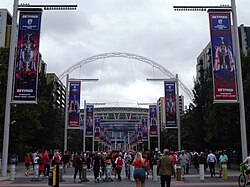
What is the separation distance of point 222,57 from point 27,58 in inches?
468

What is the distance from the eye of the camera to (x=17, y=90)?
23.2 meters

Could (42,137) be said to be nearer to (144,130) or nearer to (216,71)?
(144,130)

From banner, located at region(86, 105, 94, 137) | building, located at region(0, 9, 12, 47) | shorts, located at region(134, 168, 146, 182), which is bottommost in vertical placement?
shorts, located at region(134, 168, 146, 182)

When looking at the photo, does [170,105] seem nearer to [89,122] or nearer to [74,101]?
[74,101]

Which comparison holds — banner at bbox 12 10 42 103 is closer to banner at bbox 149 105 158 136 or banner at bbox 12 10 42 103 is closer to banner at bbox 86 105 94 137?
banner at bbox 86 105 94 137

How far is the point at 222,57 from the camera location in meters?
22.0

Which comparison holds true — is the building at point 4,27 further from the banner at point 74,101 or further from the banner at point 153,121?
the banner at point 74,101

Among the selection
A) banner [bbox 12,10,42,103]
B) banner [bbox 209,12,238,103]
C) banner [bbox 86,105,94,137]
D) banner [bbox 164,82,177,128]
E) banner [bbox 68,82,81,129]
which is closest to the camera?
banner [bbox 209,12,238,103]

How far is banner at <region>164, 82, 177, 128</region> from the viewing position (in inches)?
1421

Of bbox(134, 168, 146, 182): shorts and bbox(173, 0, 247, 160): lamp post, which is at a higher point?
bbox(173, 0, 247, 160): lamp post

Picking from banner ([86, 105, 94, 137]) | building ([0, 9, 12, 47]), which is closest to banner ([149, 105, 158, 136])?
banner ([86, 105, 94, 137])

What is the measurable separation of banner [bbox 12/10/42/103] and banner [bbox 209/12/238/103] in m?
10.6

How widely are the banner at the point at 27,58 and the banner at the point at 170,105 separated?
1650 centimetres

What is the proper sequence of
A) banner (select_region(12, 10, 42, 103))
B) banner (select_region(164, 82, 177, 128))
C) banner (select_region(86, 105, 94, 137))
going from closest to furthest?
banner (select_region(12, 10, 42, 103)) → banner (select_region(164, 82, 177, 128)) → banner (select_region(86, 105, 94, 137))
